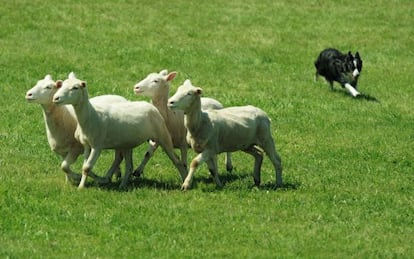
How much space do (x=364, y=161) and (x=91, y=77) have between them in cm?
895

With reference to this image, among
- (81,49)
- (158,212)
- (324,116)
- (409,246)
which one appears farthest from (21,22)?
(409,246)

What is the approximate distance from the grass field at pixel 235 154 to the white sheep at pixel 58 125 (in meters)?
0.36

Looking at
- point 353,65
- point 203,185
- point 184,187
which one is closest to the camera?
point 184,187

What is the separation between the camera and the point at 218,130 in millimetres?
13547

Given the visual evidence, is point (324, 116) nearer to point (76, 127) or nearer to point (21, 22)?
point (76, 127)

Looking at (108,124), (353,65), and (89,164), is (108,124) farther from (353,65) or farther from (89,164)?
(353,65)

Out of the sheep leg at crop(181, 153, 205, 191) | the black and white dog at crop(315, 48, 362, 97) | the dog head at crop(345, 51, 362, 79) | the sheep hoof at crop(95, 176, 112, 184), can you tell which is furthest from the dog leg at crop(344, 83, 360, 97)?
the sheep hoof at crop(95, 176, 112, 184)

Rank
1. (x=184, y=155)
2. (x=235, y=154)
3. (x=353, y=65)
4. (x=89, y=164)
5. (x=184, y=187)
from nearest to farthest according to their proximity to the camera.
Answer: (x=89, y=164) → (x=184, y=187) → (x=184, y=155) → (x=235, y=154) → (x=353, y=65)

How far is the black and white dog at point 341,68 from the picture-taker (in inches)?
923

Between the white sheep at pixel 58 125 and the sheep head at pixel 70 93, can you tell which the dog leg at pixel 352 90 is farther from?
the sheep head at pixel 70 93

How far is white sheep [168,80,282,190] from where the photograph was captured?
43.7 ft

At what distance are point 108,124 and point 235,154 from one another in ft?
12.4

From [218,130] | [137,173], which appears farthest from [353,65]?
[218,130]

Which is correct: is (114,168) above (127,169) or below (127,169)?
below
